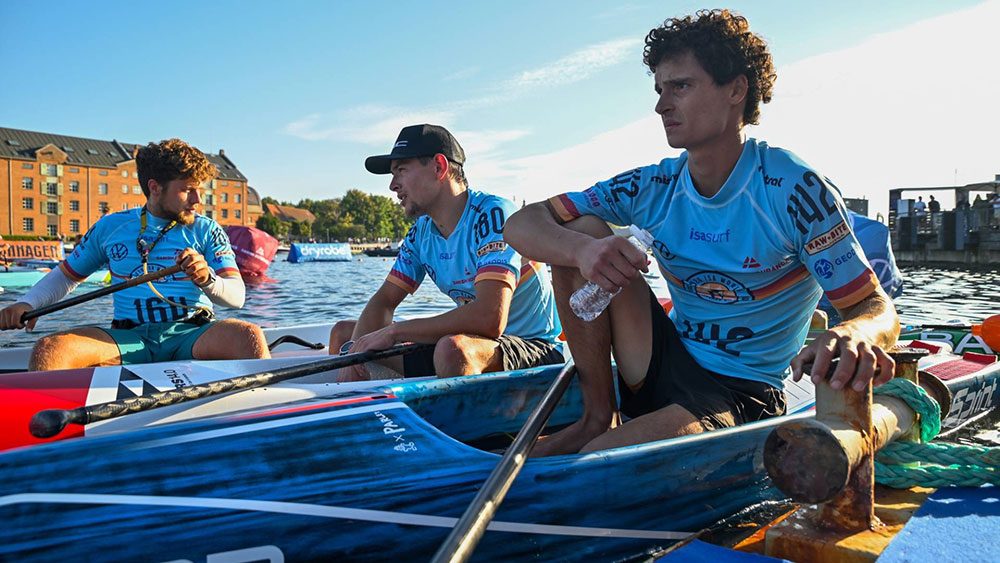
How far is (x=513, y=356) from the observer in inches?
143

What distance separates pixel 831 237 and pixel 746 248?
31 centimetres

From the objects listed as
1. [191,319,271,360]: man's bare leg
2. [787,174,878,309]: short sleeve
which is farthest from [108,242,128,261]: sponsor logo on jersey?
[787,174,878,309]: short sleeve

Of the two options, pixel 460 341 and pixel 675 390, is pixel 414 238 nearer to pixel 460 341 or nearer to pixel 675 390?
pixel 460 341

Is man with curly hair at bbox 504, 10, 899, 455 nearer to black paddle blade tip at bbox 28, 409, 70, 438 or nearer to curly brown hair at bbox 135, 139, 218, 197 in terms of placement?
black paddle blade tip at bbox 28, 409, 70, 438

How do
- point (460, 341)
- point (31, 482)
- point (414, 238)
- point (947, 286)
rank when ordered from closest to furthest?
point (31, 482) < point (460, 341) < point (414, 238) < point (947, 286)

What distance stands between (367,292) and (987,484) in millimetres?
20431

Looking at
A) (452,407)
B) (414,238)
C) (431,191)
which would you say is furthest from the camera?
(414,238)

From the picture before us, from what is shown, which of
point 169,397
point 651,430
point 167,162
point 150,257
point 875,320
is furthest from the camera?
point 150,257

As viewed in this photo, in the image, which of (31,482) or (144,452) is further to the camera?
(144,452)

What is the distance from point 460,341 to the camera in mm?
3285

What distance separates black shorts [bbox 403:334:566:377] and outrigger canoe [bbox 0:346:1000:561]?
3.09 feet

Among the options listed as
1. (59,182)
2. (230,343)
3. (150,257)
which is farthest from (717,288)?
(59,182)

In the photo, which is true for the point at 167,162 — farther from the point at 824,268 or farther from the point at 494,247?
the point at 824,268

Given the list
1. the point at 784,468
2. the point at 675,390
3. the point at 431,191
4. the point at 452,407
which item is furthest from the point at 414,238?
the point at 784,468
